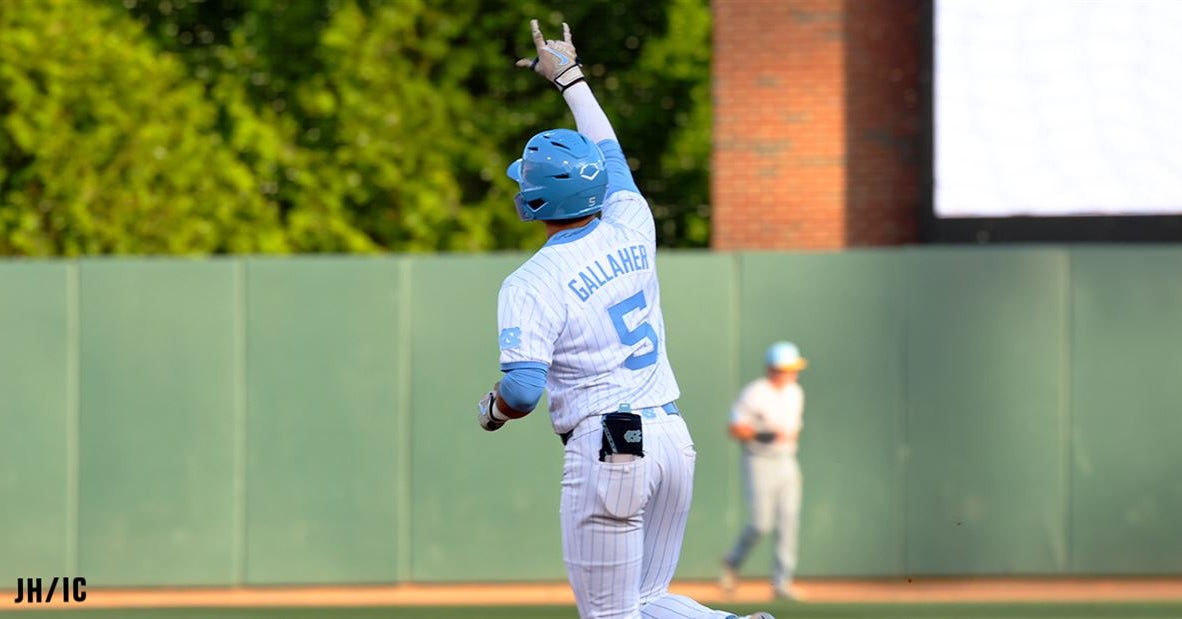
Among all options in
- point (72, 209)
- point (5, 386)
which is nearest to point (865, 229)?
point (5, 386)

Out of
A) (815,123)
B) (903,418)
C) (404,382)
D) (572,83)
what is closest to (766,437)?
(903,418)

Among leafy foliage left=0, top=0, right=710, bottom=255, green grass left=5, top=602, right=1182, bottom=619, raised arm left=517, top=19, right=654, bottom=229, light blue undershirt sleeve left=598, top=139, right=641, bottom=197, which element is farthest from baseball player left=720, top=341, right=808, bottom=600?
leafy foliage left=0, top=0, right=710, bottom=255

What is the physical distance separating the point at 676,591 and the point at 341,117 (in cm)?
749

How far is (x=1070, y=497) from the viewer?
38.5 ft

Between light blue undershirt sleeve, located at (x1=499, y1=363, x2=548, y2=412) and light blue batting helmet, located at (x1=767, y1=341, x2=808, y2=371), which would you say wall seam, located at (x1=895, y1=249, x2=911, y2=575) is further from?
light blue undershirt sleeve, located at (x1=499, y1=363, x2=548, y2=412)

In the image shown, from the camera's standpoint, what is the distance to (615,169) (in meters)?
5.60

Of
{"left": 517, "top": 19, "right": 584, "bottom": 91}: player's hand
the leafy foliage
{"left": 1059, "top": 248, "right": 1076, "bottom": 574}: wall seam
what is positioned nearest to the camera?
{"left": 517, "top": 19, "right": 584, "bottom": 91}: player's hand

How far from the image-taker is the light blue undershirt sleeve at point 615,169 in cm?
556

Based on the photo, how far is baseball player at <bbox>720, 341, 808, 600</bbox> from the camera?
10.8 m

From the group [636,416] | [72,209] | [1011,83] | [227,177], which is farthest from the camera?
[227,177]

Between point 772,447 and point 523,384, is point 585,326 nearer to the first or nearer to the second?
point 523,384

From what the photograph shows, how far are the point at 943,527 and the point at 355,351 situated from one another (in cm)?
421

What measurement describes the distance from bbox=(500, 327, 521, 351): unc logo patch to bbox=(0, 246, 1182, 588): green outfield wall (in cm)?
682

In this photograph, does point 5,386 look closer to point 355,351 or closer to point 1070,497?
point 355,351
